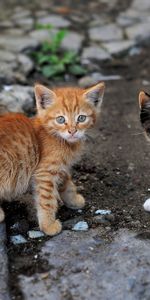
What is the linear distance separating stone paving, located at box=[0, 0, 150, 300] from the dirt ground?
395mm

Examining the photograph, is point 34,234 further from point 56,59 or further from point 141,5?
point 141,5

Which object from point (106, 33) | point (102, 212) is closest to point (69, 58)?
point (106, 33)

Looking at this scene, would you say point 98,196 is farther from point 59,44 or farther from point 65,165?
point 59,44

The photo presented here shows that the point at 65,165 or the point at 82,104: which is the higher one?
the point at 82,104

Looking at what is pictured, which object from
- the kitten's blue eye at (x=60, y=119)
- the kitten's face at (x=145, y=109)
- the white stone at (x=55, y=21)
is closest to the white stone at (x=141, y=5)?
the white stone at (x=55, y=21)

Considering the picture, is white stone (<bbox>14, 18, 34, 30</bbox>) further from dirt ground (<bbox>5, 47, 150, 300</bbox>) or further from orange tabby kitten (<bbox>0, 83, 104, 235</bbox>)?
orange tabby kitten (<bbox>0, 83, 104, 235</bbox>)

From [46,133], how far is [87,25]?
3.83m

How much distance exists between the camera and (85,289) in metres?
3.22

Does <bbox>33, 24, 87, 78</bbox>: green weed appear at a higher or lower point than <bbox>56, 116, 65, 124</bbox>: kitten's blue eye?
higher

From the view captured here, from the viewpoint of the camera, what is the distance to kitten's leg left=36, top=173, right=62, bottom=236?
12.3 feet

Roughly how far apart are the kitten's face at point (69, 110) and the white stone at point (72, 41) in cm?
294

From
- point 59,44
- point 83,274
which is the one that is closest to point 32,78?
point 59,44

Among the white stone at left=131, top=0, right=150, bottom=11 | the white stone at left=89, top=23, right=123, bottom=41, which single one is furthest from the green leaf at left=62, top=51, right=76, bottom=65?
the white stone at left=131, top=0, right=150, bottom=11

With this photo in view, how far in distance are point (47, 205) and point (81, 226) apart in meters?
0.29
